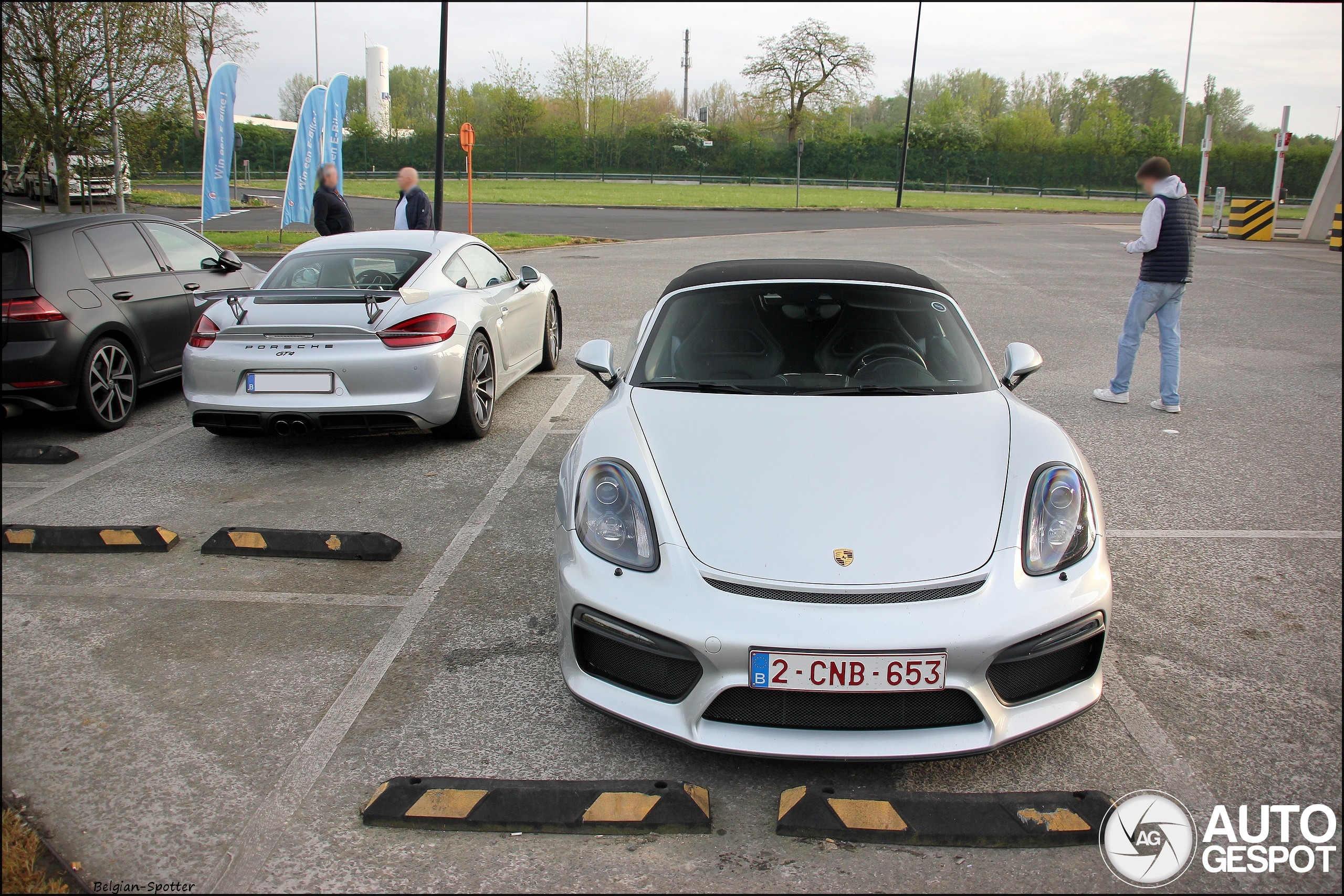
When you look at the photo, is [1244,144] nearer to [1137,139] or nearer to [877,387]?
[1137,139]

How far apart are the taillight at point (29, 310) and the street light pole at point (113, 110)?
129 cm

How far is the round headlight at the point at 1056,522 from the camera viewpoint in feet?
9.41

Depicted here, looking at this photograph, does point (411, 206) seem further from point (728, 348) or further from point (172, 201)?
point (172, 201)

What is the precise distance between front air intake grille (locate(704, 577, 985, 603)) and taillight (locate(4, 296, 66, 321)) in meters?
5.48

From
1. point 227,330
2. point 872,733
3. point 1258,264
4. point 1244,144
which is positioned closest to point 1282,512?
point 872,733

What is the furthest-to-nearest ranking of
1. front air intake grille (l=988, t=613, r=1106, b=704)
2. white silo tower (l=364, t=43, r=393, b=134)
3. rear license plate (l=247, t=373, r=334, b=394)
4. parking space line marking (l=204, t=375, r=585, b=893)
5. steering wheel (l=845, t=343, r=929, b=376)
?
1. white silo tower (l=364, t=43, r=393, b=134)
2. rear license plate (l=247, t=373, r=334, b=394)
3. steering wheel (l=845, t=343, r=929, b=376)
4. front air intake grille (l=988, t=613, r=1106, b=704)
5. parking space line marking (l=204, t=375, r=585, b=893)

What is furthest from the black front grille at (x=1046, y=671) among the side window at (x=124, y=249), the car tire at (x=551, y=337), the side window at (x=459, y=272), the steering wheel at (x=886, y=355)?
the side window at (x=124, y=249)

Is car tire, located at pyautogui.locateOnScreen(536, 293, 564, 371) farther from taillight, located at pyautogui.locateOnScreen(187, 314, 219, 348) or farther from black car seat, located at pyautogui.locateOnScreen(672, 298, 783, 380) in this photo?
black car seat, located at pyautogui.locateOnScreen(672, 298, 783, 380)

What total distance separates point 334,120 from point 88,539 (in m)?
16.2

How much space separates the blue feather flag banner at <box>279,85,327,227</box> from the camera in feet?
59.2

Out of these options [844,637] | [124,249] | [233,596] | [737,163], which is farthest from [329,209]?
[737,163]

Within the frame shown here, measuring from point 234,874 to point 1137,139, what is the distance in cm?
7651

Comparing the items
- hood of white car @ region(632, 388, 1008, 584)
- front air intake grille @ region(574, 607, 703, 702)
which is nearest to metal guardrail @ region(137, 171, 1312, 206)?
hood of white car @ region(632, 388, 1008, 584)

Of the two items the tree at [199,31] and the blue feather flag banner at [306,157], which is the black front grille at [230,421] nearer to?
the tree at [199,31]
